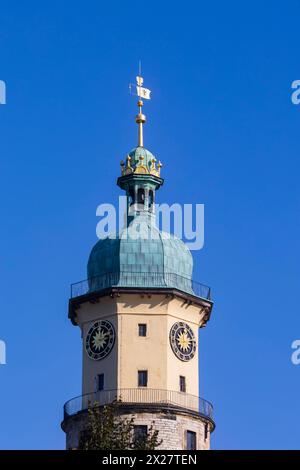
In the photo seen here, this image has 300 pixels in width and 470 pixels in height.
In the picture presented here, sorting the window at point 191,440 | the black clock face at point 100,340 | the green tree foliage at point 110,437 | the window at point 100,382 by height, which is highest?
the black clock face at point 100,340

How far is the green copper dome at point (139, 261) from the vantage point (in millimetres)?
135375

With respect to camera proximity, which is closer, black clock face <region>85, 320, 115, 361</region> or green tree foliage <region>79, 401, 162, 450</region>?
green tree foliage <region>79, 401, 162, 450</region>

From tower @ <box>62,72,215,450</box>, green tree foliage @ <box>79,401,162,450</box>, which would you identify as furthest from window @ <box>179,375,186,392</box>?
green tree foliage @ <box>79,401,162,450</box>

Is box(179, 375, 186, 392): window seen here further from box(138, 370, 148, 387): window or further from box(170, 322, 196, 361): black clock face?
box(138, 370, 148, 387): window

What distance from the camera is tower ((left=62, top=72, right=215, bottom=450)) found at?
131 metres

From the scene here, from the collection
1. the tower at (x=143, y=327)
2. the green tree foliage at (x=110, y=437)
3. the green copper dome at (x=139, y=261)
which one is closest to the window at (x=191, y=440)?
the tower at (x=143, y=327)

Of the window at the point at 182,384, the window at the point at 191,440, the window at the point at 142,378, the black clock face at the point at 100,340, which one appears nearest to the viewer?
the window at the point at 191,440

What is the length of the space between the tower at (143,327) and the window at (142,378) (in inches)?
2.6

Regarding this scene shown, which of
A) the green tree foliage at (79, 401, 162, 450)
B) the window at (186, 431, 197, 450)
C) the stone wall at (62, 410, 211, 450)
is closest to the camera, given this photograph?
the green tree foliage at (79, 401, 162, 450)

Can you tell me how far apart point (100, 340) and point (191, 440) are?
9355 millimetres

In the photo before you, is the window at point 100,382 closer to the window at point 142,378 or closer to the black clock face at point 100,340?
the black clock face at point 100,340

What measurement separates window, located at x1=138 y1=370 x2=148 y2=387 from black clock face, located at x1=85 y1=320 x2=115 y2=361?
8.66 ft
